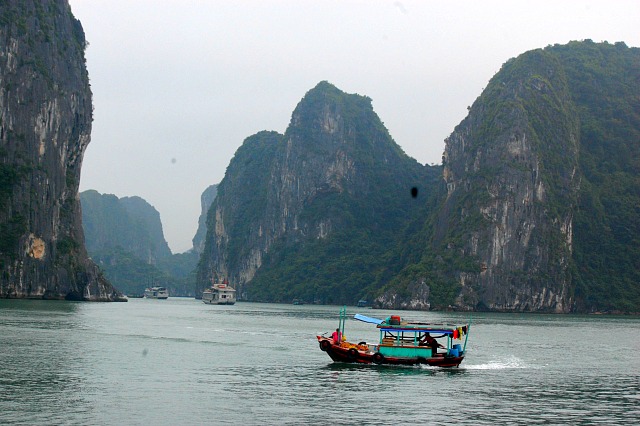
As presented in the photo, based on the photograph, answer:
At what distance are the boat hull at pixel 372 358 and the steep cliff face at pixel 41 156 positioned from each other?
299 ft

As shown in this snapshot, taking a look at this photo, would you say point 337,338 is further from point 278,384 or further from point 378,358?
point 278,384

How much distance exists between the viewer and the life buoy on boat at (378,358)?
1996 inches

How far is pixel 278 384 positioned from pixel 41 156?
111 m

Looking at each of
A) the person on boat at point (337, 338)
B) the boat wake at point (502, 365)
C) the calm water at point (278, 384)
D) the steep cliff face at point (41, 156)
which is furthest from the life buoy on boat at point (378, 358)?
the steep cliff face at point (41, 156)

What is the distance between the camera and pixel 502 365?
54.7m

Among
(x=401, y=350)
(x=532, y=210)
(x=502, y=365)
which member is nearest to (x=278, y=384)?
(x=401, y=350)

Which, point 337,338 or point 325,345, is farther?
point 337,338

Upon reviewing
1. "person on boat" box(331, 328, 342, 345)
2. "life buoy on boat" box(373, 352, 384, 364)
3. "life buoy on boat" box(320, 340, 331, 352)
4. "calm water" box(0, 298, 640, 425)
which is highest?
"person on boat" box(331, 328, 342, 345)

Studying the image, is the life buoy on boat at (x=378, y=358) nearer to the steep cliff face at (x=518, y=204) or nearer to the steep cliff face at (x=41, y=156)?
the steep cliff face at (x=41, y=156)

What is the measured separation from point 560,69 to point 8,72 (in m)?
121

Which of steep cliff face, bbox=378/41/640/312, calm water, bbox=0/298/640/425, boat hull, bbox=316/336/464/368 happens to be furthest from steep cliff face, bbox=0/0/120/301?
boat hull, bbox=316/336/464/368

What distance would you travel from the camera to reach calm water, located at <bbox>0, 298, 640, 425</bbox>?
3344cm

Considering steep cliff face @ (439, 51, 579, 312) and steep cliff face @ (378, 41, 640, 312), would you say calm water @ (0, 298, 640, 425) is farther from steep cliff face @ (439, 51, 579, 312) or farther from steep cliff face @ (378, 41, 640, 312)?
steep cliff face @ (378, 41, 640, 312)

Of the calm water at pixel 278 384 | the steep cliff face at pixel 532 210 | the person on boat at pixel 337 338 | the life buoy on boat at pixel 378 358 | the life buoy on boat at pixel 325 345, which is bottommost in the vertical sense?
the calm water at pixel 278 384
